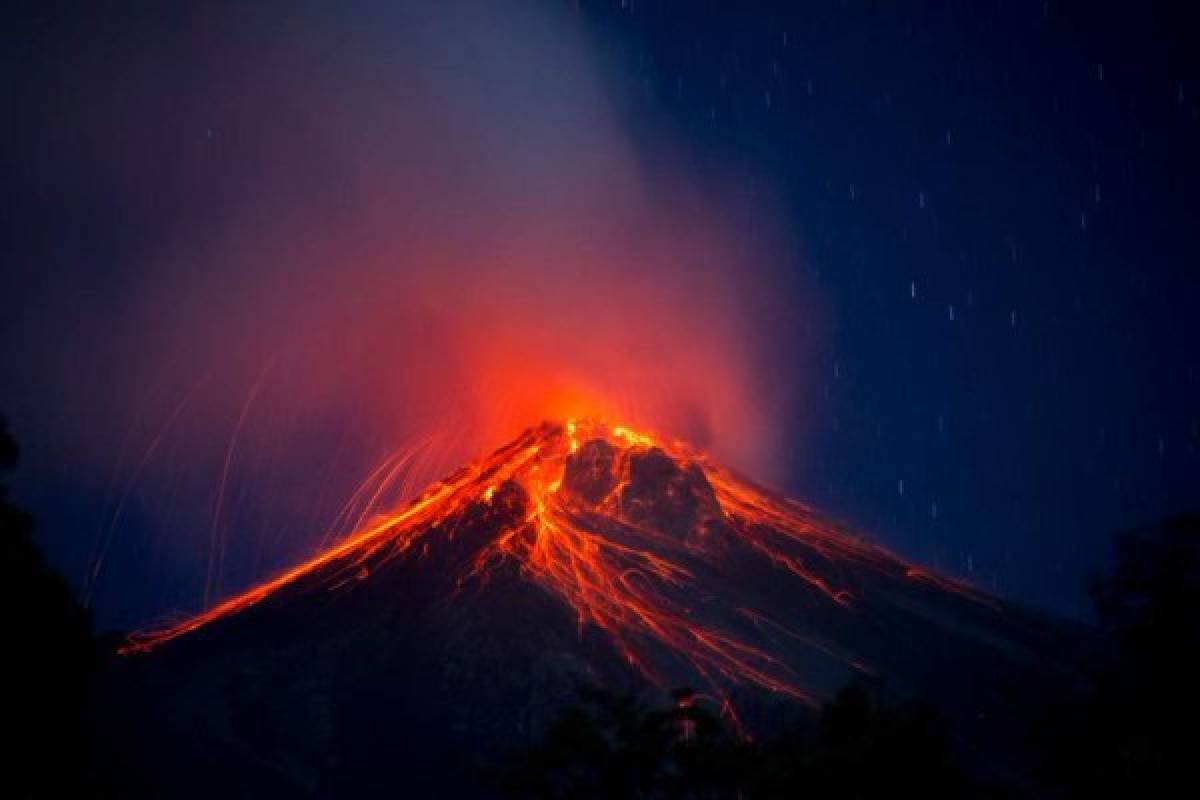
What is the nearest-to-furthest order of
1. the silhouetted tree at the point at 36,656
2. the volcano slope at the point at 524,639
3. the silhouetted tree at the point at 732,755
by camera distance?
the silhouetted tree at the point at 732,755, the silhouetted tree at the point at 36,656, the volcano slope at the point at 524,639

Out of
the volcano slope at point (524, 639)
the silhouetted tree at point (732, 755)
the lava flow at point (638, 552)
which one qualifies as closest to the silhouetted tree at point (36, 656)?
the silhouetted tree at point (732, 755)

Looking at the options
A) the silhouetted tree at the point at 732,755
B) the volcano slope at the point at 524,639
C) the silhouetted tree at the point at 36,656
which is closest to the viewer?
the silhouetted tree at the point at 732,755

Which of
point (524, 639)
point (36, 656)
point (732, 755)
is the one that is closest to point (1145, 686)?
point (732, 755)

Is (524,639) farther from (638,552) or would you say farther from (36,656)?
(36,656)

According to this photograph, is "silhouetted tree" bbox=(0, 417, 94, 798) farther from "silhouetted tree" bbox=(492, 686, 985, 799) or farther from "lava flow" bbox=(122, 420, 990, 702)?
"lava flow" bbox=(122, 420, 990, 702)

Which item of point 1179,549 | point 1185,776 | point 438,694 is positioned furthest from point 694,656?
point 1185,776

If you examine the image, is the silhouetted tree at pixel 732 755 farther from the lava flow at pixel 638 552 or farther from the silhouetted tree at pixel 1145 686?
the lava flow at pixel 638 552

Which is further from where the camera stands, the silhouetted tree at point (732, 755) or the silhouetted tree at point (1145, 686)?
the silhouetted tree at point (1145, 686)
